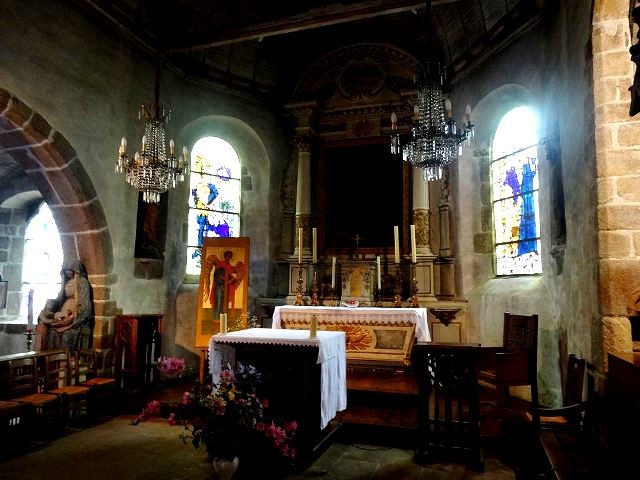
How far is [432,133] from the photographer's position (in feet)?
15.1

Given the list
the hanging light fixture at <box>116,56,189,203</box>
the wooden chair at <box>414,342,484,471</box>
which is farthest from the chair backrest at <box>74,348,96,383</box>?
the wooden chair at <box>414,342,484,471</box>

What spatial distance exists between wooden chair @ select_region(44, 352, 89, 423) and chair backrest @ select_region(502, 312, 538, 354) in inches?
182

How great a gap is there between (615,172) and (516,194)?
3912 millimetres

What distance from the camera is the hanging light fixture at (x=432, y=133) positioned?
463 centimetres

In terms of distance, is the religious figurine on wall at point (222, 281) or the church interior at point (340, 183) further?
the religious figurine on wall at point (222, 281)

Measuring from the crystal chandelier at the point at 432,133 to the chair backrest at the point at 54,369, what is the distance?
4.32 m

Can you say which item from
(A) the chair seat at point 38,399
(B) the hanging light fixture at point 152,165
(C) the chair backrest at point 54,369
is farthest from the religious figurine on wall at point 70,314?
(B) the hanging light fixture at point 152,165

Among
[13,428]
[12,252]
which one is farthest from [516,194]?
[12,252]

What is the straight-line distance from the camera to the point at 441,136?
4.61m

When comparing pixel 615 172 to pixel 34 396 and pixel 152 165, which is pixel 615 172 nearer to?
pixel 152 165

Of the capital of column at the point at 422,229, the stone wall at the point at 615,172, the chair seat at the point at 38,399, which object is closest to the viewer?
the stone wall at the point at 615,172

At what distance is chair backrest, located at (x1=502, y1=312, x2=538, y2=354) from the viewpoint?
4.72 m

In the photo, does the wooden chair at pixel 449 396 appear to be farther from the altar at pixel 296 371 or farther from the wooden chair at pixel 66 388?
the wooden chair at pixel 66 388

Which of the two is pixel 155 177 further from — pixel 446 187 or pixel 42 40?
pixel 446 187
